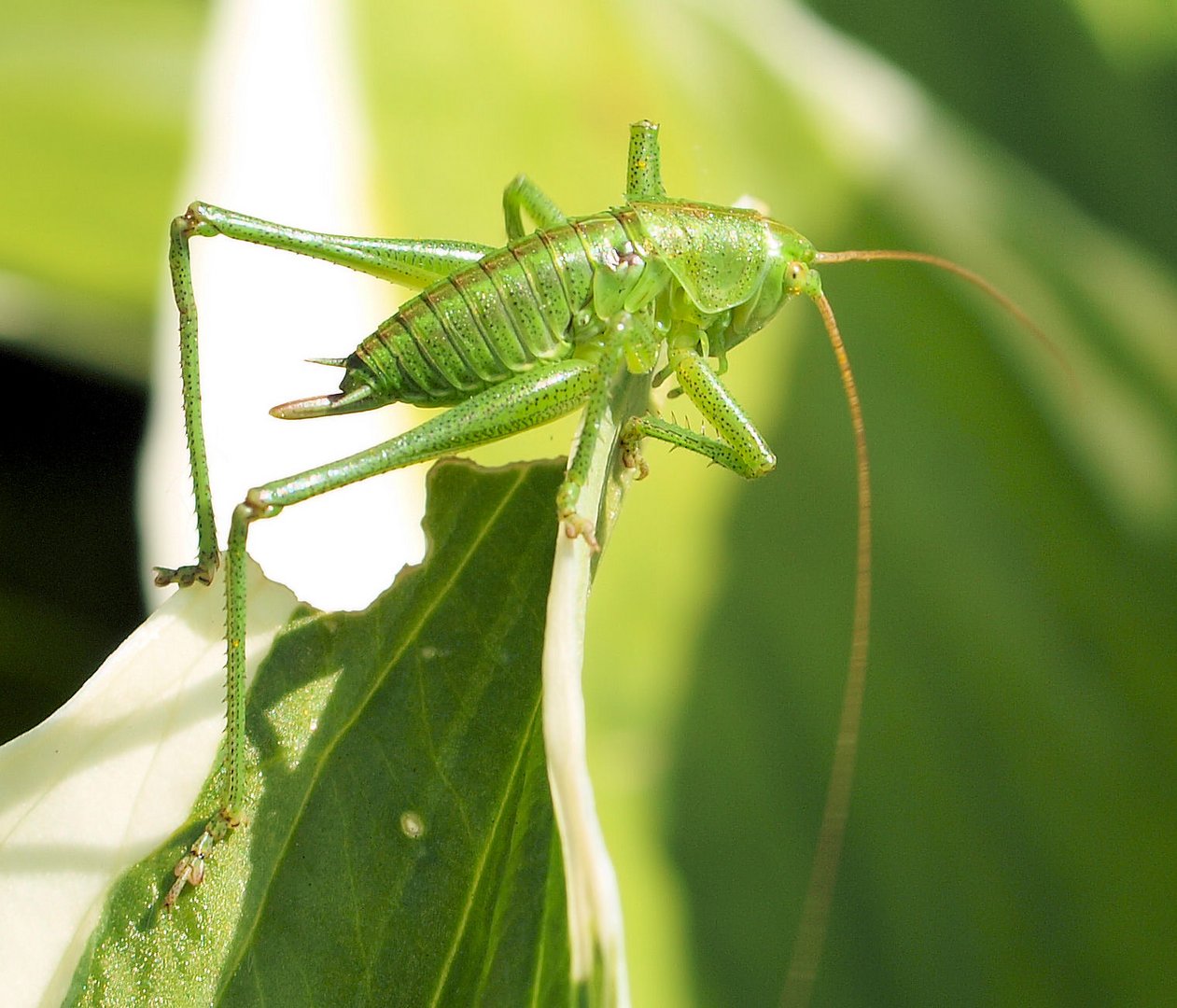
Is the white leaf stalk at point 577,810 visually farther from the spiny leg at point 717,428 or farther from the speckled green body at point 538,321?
the spiny leg at point 717,428

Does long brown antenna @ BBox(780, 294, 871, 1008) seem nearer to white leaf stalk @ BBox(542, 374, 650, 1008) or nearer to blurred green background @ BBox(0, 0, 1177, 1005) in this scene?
blurred green background @ BBox(0, 0, 1177, 1005)

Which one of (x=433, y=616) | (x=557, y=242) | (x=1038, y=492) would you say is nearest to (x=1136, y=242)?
(x=1038, y=492)

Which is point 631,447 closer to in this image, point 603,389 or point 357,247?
point 603,389

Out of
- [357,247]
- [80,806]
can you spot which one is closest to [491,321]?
[357,247]

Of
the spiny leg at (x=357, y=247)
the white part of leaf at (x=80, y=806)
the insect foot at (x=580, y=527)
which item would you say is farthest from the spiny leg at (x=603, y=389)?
the white part of leaf at (x=80, y=806)

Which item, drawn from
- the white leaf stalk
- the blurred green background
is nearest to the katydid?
the blurred green background

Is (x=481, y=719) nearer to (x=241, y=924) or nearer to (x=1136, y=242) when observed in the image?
(x=241, y=924)
